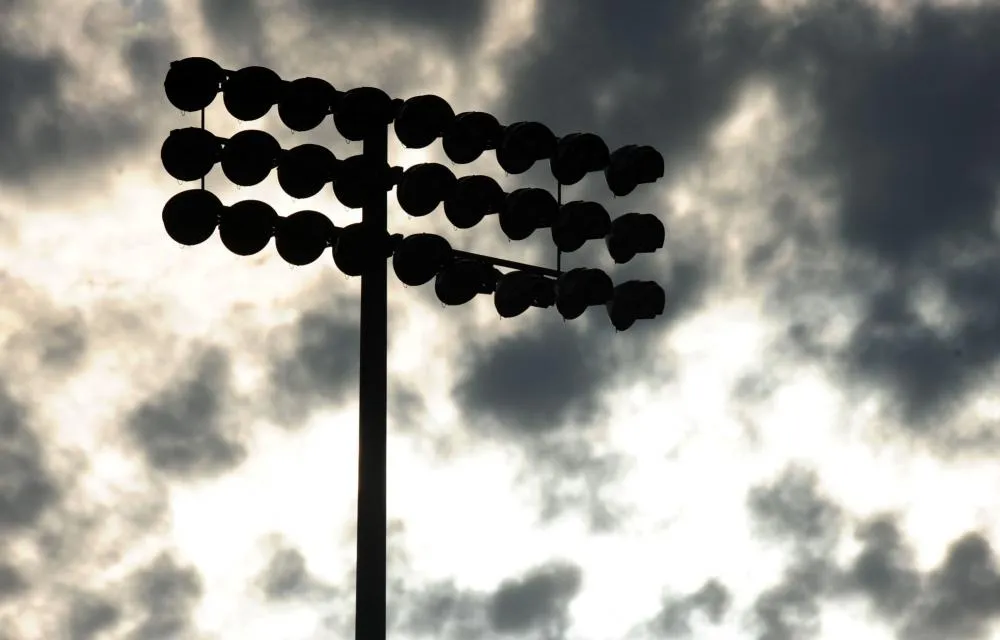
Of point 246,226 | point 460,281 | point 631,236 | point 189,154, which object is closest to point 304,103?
point 189,154

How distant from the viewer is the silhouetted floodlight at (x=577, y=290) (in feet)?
32.0

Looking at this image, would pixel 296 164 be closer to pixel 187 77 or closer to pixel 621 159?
pixel 187 77

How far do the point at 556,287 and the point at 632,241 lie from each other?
0.94 m

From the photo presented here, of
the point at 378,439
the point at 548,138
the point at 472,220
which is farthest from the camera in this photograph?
the point at 548,138

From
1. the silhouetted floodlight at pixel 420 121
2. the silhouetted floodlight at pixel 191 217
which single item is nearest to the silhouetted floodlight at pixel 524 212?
the silhouetted floodlight at pixel 420 121

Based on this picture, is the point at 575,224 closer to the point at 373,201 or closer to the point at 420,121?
the point at 420,121

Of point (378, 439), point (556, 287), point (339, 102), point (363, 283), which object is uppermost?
point (339, 102)

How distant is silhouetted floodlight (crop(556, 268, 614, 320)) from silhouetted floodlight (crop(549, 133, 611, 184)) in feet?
2.61

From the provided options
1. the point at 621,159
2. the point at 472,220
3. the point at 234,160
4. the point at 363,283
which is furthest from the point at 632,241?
the point at 234,160

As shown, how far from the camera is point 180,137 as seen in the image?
8.77 metres

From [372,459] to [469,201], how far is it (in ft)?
7.47

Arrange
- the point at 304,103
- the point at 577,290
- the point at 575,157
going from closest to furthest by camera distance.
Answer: the point at 304,103
the point at 577,290
the point at 575,157

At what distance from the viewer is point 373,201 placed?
29.5ft

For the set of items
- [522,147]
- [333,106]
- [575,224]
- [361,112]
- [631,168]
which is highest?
[631,168]
